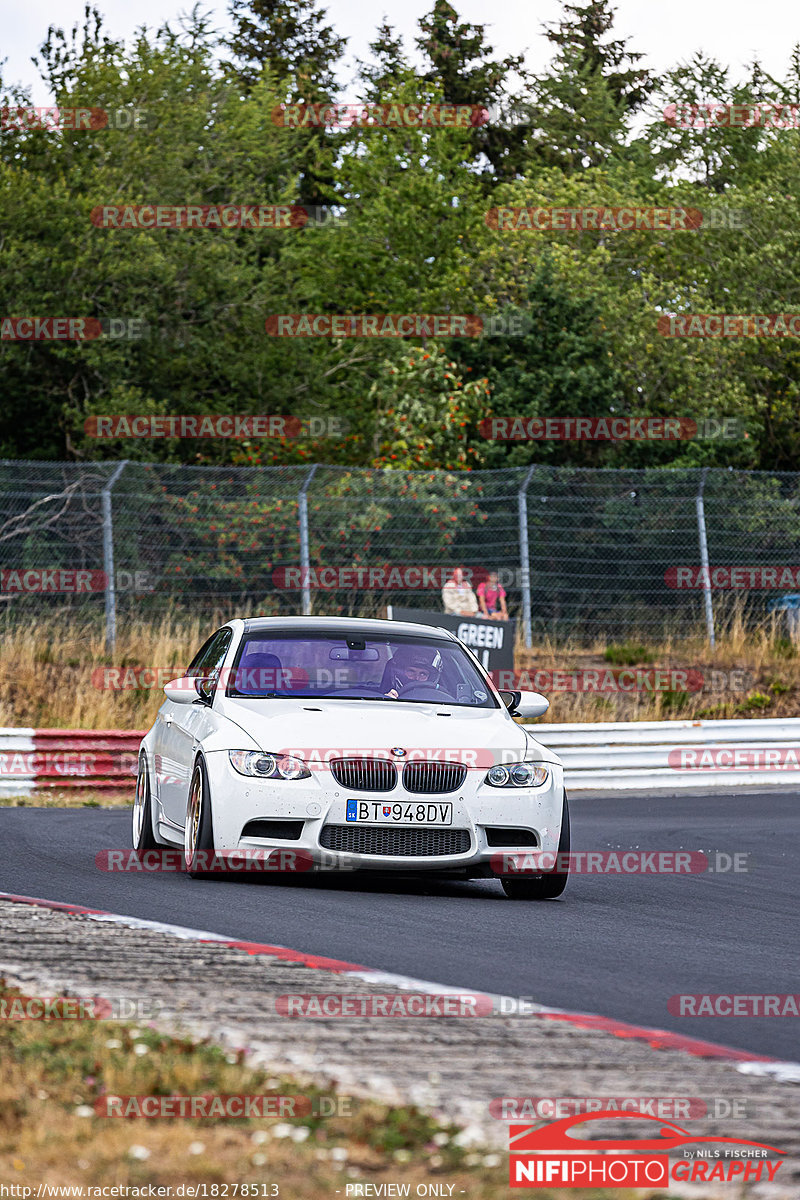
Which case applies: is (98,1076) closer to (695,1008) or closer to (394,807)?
(695,1008)

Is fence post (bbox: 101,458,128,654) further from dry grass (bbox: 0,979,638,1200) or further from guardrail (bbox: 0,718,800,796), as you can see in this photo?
dry grass (bbox: 0,979,638,1200)

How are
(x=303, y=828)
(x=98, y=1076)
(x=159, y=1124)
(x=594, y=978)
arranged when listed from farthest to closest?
(x=303, y=828) < (x=594, y=978) < (x=98, y=1076) < (x=159, y=1124)

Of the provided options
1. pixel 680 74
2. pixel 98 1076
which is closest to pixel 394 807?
pixel 98 1076

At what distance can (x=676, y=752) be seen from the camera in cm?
1923

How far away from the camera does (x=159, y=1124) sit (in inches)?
149

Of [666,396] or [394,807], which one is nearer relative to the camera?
[394,807]

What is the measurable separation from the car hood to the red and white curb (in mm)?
1787

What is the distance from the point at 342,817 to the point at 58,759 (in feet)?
27.7

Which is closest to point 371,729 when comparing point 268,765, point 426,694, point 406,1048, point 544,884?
point 268,765

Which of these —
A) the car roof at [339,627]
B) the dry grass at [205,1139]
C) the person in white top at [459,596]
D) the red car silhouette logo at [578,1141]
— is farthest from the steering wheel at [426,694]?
the person in white top at [459,596]

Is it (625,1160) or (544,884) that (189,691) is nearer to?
(544,884)

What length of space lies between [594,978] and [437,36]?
54.1 metres

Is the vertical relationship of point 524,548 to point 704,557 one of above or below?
above

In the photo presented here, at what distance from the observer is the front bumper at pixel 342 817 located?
8852 mm
